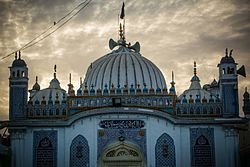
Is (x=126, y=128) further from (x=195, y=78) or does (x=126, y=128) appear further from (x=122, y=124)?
(x=195, y=78)

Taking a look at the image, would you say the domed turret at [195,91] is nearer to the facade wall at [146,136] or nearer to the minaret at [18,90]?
the facade wall at [146,136]

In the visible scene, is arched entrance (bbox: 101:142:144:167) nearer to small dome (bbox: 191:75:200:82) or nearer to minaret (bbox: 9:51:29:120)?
minaret (bbox: 9:51:29:120)

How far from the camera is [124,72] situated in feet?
96.7

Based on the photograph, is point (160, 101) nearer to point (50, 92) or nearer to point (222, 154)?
point (222, 154)

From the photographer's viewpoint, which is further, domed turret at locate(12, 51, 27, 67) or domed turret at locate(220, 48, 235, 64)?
domed turret at locate(12, 51, 27, 67)

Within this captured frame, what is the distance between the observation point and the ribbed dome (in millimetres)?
29266

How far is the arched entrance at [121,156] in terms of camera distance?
26203 mm

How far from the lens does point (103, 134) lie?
26.3 meters

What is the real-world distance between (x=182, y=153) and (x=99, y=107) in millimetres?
4864

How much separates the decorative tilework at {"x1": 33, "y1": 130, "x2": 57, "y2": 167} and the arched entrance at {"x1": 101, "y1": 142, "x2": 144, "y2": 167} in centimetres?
259

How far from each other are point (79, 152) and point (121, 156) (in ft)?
7.07

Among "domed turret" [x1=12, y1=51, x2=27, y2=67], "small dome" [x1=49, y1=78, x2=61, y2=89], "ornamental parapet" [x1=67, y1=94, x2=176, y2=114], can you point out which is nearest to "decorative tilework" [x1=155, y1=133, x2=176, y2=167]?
"ornamental parapet" [x1=67, y1=94, x2=176, y2=114]

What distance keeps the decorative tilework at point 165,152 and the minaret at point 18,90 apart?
7.18 meters

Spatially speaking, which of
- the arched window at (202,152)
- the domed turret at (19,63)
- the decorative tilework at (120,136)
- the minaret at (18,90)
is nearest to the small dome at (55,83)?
the domed turret at (19,63)
